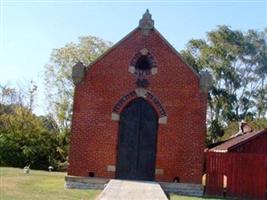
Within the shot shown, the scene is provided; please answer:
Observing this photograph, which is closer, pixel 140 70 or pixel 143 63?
pixel 140 70

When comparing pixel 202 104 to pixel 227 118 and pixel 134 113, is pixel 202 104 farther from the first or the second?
pixel 227 118

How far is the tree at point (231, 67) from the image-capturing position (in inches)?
2128

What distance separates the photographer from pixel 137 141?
2355 centimetres

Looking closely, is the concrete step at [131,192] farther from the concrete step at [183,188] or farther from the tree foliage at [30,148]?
the tree foliage at [30,148]

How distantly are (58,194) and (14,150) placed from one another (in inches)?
823

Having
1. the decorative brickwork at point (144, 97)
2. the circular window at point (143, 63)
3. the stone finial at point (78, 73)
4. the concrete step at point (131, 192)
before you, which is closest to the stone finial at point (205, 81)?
the decorative brickwork at point (144, 97)

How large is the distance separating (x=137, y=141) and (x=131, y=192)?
615 centimetres

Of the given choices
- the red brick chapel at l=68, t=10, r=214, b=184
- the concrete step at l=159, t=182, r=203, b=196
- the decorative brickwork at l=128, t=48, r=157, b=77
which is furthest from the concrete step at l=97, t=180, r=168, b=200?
the decorative brickwork at l=128, t=48, r=157, b=77

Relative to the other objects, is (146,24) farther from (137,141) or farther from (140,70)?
(137,141)

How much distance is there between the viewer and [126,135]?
77.4 feet

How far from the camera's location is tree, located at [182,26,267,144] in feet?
177

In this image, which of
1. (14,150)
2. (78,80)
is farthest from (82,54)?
(78,80)

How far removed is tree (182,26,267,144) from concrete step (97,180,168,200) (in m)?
34.3

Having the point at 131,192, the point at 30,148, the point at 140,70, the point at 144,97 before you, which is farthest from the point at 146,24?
the point at 30,148
